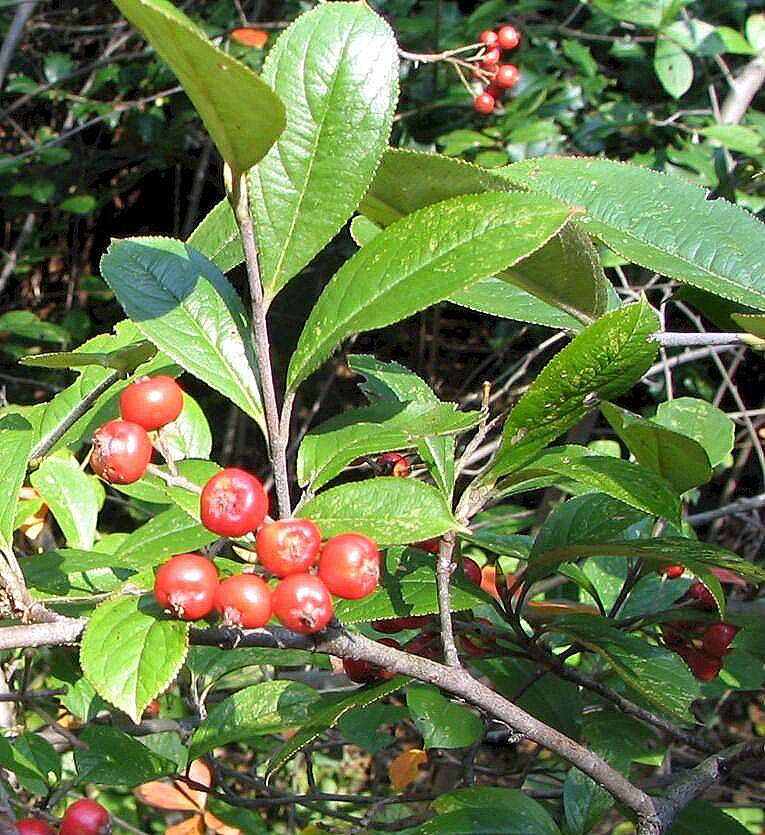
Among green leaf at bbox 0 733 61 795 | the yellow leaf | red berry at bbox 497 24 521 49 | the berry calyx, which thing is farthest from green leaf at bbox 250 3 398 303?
red berry at bbox 497 24 521 49

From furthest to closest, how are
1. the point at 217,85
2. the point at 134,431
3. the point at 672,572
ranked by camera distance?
the point at 672,572
the point at 134,431
the point at 217,85

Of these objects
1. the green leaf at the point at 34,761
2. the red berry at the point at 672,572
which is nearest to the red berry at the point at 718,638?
the red berry at the point at 672,572

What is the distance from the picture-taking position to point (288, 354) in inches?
146

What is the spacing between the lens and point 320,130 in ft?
2.44

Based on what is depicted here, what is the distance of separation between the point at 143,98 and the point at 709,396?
2.18 meters

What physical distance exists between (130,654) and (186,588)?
0.06 metres

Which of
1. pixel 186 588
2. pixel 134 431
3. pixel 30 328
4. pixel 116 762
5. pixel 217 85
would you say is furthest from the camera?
pixel 30 328

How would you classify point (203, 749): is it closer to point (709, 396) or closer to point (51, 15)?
point (709, 396)

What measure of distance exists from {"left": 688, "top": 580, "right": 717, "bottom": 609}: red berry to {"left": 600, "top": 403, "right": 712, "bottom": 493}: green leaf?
0.96ft

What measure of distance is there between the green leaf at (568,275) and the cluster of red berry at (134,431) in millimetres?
322

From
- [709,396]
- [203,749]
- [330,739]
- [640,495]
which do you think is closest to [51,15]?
[709,396]

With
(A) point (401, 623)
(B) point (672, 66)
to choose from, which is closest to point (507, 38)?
(B) point (672, 66)

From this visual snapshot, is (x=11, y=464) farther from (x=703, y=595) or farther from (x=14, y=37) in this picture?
(x=14, y=37)

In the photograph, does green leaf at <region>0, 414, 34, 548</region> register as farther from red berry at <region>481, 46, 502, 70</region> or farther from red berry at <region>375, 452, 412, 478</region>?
red berry at <region>481, 46, 502, 70</region>
